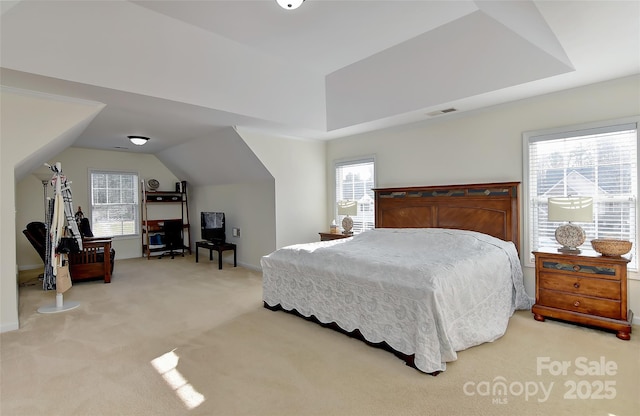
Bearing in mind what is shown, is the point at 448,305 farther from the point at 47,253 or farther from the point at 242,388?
the point at 47,253

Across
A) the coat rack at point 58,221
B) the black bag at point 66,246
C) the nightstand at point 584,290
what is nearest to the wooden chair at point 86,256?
the coat rack at point 58,221

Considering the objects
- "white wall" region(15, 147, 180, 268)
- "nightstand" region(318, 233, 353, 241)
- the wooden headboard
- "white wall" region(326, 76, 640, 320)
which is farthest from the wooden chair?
"white wall" region(326, 76, 640, 320)

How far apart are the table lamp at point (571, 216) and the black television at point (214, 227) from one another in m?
5.46

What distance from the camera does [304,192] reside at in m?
5.95

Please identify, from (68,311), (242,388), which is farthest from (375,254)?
(68,311)

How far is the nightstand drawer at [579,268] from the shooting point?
2.92m

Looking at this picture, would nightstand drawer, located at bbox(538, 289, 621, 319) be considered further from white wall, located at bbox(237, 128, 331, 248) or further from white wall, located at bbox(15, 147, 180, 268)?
white wall, located at bbox(15, 147, 180, 268)

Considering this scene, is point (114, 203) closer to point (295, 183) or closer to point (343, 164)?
point (295, 183)

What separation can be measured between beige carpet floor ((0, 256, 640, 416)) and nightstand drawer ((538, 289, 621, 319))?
19 centimetres

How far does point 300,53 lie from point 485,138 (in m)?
2.59

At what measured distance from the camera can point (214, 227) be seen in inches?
262

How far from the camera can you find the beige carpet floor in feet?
6.63

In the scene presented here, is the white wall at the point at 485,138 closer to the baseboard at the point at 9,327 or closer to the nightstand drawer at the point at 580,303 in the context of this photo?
the nightstand drawer at the point at 580,303

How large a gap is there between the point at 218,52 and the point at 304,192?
2.93 meters
